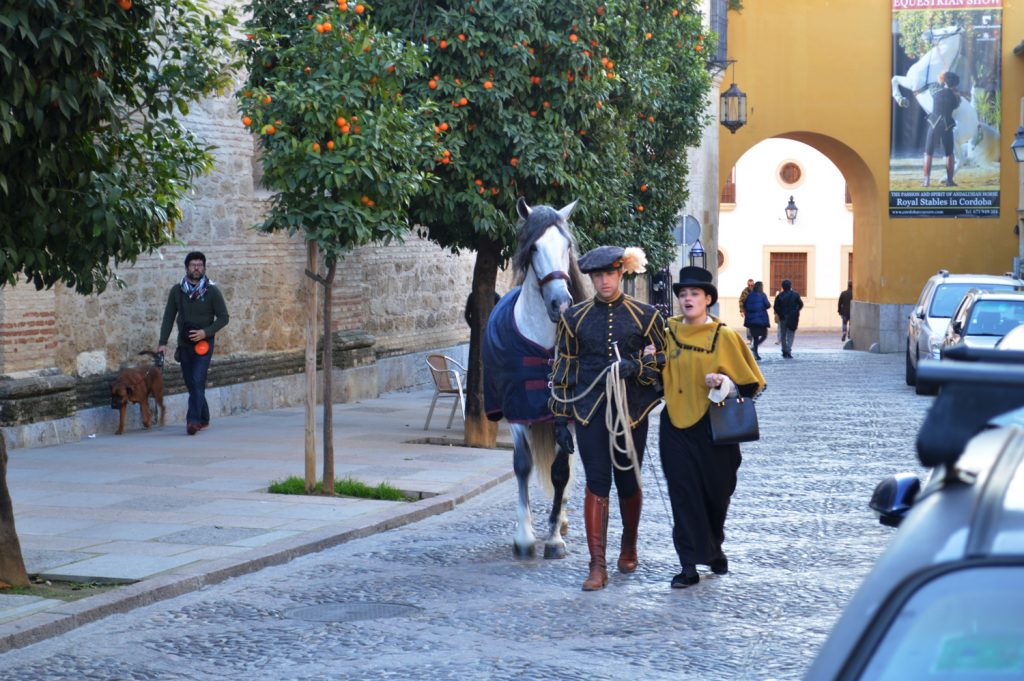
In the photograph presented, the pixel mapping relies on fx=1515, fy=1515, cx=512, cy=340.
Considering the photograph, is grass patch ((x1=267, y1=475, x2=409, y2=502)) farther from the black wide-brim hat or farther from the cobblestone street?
the black wide-brim hat

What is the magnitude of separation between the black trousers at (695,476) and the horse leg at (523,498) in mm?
1215

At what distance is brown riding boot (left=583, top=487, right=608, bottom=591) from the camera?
8.29m

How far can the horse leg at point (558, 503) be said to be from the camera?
9.31 meters

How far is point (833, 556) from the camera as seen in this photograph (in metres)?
9.31

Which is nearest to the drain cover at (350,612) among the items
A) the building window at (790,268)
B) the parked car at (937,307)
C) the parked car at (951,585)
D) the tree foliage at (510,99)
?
the parked car at (951,585)

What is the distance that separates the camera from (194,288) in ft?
54.6

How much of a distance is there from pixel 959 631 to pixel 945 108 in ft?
129

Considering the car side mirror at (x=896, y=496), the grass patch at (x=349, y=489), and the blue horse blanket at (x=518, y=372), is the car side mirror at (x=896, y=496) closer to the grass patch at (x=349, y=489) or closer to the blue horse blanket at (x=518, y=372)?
the blue horse blanket at (x=518, y=372)

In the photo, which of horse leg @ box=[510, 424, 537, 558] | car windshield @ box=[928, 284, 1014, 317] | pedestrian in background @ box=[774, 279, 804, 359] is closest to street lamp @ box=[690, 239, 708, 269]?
pedestrian in background @ box=[774, 279, 804, 359]

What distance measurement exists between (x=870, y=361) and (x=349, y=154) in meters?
24.7

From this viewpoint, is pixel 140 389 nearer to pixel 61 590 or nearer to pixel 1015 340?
pixel 61 590

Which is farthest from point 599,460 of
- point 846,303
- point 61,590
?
point 846,303

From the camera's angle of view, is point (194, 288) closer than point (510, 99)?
No

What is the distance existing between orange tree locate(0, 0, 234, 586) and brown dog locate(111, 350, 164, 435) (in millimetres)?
7470
